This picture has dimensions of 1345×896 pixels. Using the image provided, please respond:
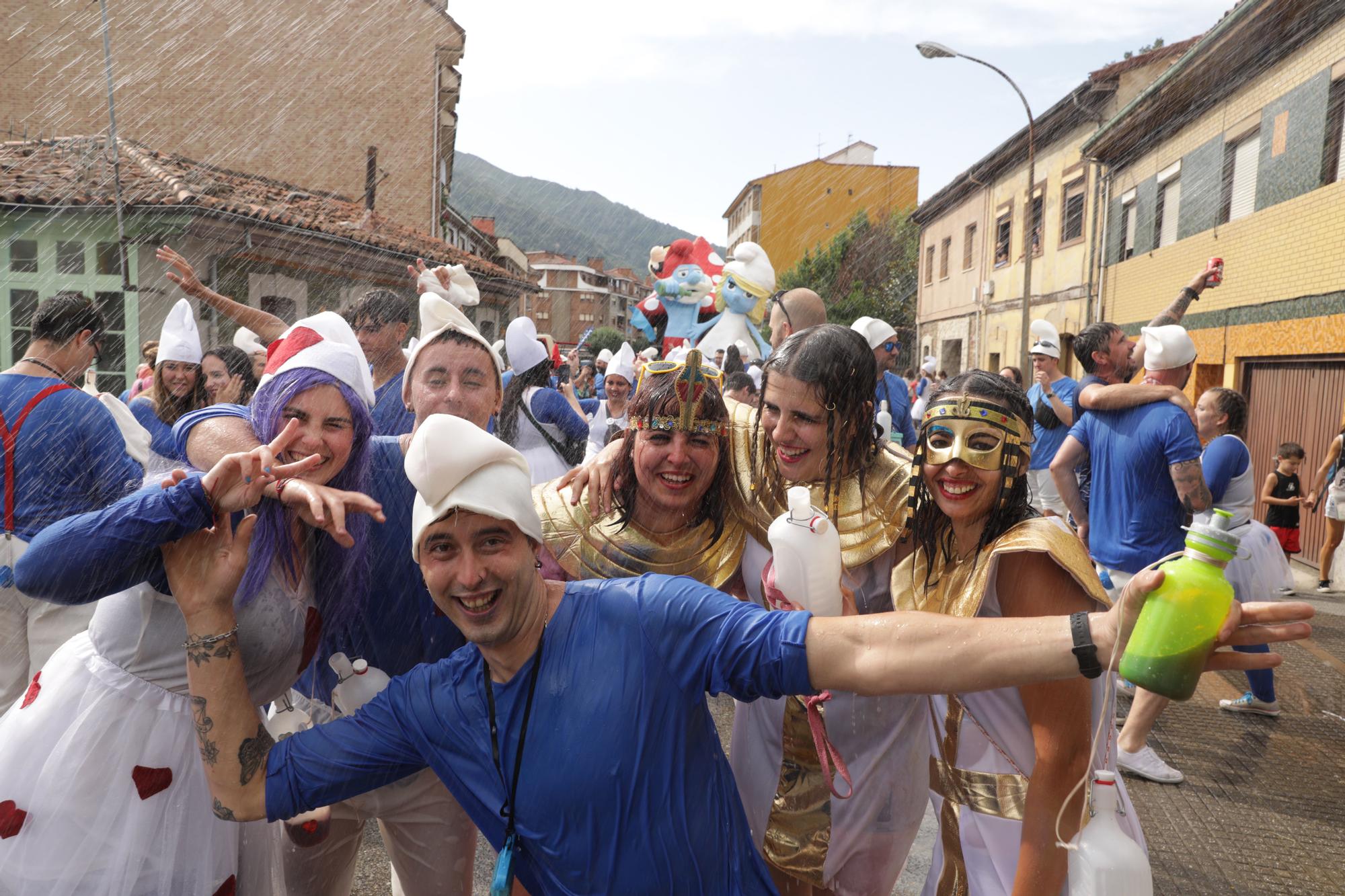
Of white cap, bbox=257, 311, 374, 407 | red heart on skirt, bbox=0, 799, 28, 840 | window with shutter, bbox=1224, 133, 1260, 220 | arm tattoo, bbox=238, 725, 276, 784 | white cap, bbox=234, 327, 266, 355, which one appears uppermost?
window with shutter, bbox=1224, 133, 1260, 220

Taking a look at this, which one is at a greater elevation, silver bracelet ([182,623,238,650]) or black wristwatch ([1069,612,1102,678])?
black wristwatch ([1069,612,1102,678])

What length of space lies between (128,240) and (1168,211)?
48.2 ft

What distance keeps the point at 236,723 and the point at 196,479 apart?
19.2 inches

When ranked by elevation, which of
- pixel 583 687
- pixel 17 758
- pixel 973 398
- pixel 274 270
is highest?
pixel 274 270

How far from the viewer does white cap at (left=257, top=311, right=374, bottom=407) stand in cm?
222

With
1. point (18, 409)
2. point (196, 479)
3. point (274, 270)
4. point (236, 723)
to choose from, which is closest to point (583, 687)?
point (236, 723)

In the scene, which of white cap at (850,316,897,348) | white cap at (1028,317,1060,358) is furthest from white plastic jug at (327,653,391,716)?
white cap at (1028,317,1060,358)

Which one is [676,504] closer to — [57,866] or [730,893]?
[730,893]

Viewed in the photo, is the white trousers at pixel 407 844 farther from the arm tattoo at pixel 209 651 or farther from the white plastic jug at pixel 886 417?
the white plastic jug at pixel 886 417

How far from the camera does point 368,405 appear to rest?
94.4 inches

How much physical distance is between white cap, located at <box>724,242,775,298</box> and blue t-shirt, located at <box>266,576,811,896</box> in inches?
258

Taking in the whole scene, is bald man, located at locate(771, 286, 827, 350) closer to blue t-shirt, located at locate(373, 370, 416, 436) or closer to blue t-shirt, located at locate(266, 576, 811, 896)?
blue t-shirt, located at locate(373, 370, 416, 436)

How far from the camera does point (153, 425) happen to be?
5.00m

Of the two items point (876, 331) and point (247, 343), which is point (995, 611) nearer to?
point (876, 331)
